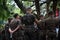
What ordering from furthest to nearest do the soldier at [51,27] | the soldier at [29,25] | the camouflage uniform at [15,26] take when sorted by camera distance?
the camouflage uniform at [15,26]
the soldier at [29,25]
the soldier at [51,27]

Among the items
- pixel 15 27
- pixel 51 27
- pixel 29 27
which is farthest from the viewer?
pixel 15 27

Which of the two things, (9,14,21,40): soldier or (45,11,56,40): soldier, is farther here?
(9,14,21,40): soldier

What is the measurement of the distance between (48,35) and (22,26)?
1.17 m

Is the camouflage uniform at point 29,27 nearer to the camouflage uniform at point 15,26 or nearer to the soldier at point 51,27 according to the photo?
the camouflage uniform at point 15,26

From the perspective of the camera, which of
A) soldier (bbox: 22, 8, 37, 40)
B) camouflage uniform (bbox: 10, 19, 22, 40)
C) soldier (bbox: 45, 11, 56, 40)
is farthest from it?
camouflage uniform (bbox: 10, 19, 22, 40)

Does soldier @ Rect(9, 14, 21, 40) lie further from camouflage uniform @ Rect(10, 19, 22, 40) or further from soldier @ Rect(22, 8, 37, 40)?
soldier @ Rect(22, 8, 37, 40)

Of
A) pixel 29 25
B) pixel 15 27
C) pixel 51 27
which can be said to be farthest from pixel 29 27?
pixel 51 27

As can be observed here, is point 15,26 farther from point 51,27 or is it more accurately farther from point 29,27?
point 51,27

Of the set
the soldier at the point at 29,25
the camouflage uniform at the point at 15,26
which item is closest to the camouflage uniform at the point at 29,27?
the soldier at the point at 29,25

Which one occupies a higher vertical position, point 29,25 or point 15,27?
point 29,25

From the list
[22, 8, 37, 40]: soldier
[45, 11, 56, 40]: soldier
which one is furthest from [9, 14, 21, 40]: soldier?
[45, 11, 56, 40]: soldier

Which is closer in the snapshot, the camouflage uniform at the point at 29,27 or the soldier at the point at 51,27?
the soldier at the point at 51,27

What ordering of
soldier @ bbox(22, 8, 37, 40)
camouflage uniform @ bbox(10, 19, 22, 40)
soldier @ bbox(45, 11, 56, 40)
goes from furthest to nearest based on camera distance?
camouflage uniform @ bbox(10, 19, 22, 40) < soldier @ bbox(22, 8, 37, 40) < soldier @ bbox(45, 11, 56, 40)

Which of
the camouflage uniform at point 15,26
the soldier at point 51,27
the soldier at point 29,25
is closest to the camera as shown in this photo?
the soldier at point 51,27
